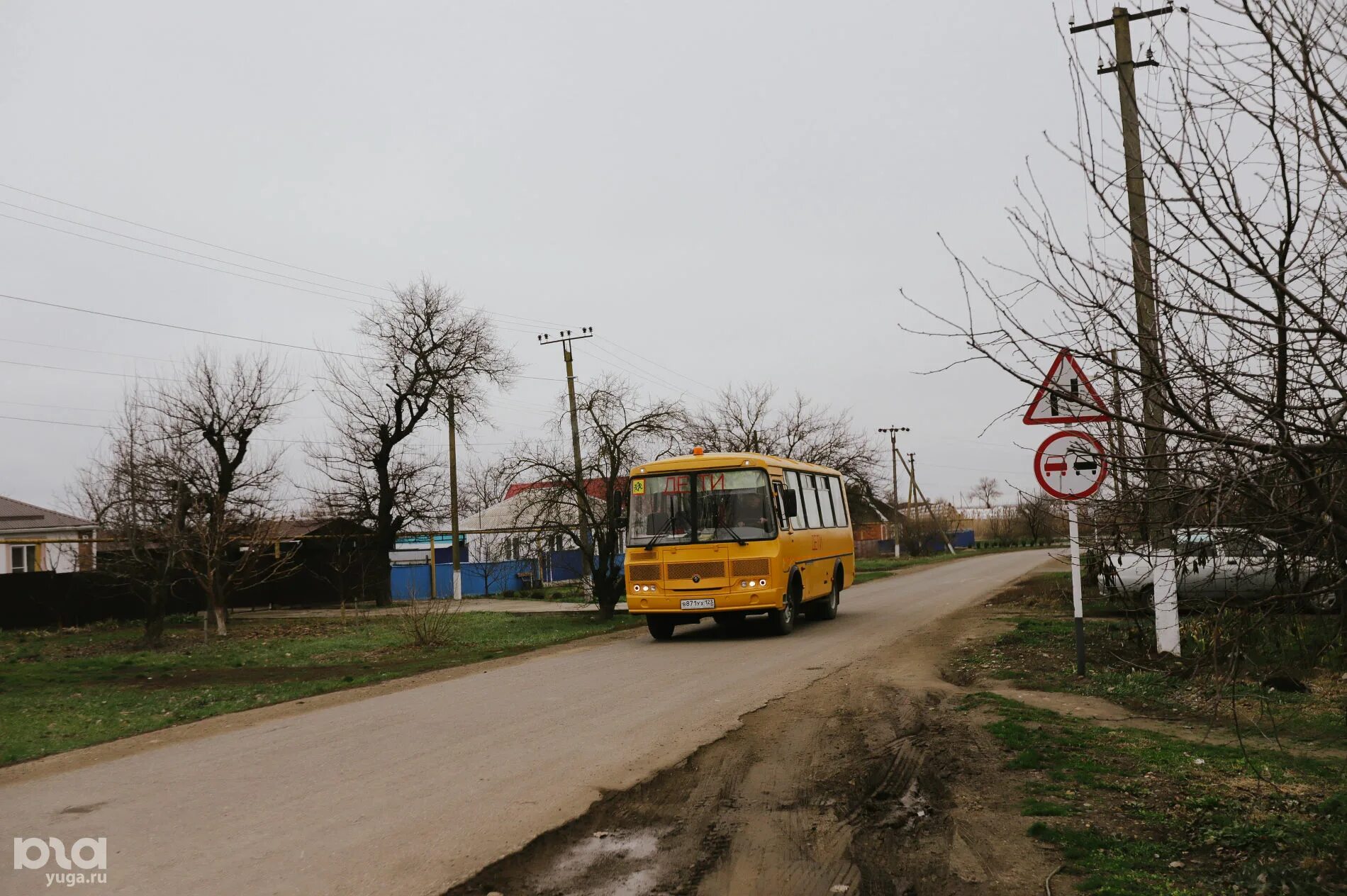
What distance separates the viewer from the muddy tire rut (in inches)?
191

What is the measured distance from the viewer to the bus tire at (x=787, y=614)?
59.0 feet

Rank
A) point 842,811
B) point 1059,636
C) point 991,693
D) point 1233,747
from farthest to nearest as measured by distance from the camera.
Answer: point 1059,636 < point 991,693 < point 1233,747 < point 842,811

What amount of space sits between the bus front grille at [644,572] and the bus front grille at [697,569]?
216 mm

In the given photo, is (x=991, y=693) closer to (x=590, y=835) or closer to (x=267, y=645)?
(x=590, y=835)

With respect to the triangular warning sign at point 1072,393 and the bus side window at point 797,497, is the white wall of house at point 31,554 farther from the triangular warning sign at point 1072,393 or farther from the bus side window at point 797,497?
the triangular warning sign at point 1072,393

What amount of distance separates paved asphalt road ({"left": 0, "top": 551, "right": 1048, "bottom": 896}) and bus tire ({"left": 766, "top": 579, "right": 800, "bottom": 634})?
181 inches

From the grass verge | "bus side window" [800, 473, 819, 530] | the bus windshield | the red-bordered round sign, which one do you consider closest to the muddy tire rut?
→ the grass verge

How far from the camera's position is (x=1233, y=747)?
288 inches

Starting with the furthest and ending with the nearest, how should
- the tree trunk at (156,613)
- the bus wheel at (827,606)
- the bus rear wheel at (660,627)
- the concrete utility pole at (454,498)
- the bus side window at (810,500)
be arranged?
the concrete utility pole at (454,498) → the tree trunk at (156,613) → the bus wheel at (827,606) → the bus side window at (810,500) → the bus rear wheel at (660,627)

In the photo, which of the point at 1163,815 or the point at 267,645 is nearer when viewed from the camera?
the point at 1163,815

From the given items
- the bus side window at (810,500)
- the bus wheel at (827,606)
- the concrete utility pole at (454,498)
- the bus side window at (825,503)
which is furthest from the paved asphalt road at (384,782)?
the concrete utility pole at (454,498)

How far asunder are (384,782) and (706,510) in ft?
36.3

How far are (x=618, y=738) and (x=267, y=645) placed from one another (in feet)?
48.1

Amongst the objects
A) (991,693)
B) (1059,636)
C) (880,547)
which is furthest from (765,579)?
(880,547)
